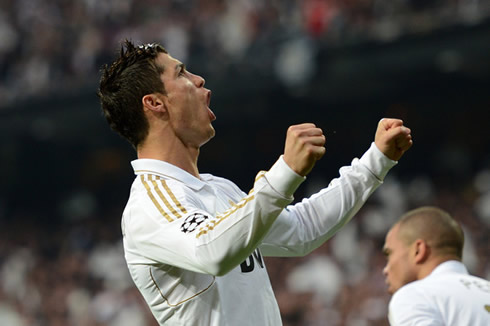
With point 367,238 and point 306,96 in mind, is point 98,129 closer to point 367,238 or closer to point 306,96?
point 306,96

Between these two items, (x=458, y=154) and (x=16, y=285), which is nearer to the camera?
(x=458, y=154)

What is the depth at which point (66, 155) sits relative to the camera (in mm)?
16047

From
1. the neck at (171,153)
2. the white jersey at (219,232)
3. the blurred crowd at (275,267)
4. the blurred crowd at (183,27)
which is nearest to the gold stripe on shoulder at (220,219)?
the white jersey at (219,232)

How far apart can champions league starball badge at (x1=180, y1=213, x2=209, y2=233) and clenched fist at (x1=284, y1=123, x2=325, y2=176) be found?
310 millimetres

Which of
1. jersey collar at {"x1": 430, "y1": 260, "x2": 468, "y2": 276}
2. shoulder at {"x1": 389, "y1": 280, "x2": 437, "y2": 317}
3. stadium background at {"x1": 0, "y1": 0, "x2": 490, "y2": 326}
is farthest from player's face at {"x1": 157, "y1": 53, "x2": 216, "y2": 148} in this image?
stadium background at {"x1": 0, "y1": 0, "x2": 490, "y2": 326}

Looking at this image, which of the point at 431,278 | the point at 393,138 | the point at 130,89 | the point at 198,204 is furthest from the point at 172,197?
the point at 431,278

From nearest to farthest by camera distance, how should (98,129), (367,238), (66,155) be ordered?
1. (367,238)
2. (98,129)
3. (66,155)

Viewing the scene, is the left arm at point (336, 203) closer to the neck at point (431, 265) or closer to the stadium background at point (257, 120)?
the neck at point (431, 265)

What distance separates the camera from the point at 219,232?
2.39 meters

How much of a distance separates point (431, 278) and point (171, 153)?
1.64 metres

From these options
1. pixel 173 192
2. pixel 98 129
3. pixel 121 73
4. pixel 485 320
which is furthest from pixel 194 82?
pixel 98 129

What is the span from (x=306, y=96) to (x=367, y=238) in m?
2.90

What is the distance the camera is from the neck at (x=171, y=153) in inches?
115

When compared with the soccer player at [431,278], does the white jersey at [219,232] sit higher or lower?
higher
